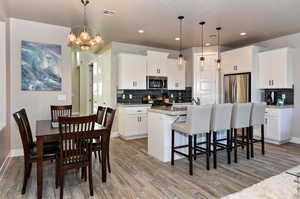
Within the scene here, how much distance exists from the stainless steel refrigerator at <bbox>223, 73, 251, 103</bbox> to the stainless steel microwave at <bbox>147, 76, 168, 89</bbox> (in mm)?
1865

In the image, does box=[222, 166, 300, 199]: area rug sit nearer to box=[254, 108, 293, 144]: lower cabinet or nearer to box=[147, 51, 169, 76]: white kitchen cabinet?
box=[254, 108, 293, 144]: lower cabinet

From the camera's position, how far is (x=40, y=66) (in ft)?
12.5

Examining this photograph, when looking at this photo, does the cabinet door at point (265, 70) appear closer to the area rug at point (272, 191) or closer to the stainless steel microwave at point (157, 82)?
the stainless steel microwave at point (157, 82)

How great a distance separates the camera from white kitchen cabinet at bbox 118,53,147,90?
16.4 ft

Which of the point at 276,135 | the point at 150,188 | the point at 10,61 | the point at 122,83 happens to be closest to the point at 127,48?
the point at 122,83

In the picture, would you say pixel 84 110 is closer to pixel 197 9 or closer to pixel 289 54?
pixel 197 9

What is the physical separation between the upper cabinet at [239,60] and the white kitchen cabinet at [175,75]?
1345mm

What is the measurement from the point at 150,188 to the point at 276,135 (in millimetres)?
3678

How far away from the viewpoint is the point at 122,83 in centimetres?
501

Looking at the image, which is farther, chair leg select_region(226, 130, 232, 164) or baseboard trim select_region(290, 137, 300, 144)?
baseboard trim select_region(290, 137, 300, 144)

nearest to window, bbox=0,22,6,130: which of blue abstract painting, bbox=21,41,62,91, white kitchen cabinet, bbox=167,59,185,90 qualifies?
blue abstract painting, bbox=21,41,62,91

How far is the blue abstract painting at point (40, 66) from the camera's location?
3.70 metres

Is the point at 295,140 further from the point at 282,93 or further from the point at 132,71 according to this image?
the point at 132,71

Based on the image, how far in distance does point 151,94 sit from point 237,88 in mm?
2600
